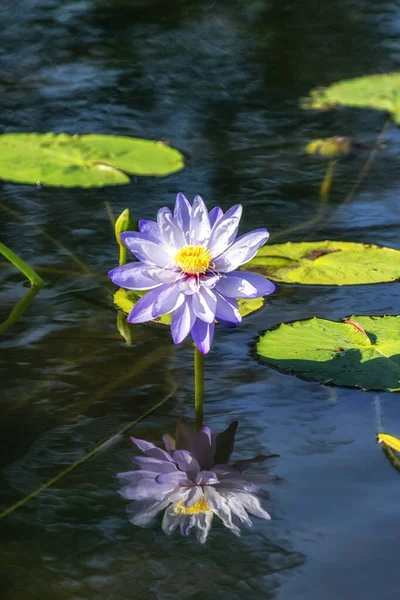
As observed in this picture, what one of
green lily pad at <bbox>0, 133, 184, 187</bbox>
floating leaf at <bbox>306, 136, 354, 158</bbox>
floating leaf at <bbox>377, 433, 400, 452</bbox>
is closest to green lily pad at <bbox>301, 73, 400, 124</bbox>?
floating leaf at <bbox>306, 136, 354, 158</bbox>

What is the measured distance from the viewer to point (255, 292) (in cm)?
164

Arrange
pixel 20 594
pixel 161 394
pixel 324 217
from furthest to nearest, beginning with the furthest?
pixel 324 217 < pixel 161 394 < pixel 20 594

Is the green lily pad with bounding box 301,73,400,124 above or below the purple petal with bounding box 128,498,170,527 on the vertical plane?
above

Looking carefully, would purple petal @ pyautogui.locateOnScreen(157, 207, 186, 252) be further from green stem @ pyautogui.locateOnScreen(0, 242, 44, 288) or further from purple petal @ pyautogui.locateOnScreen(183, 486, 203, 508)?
green stem @ pyautogui.locateOnScreen(0, 242, 44, 288)

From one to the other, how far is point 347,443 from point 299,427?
0.34ft

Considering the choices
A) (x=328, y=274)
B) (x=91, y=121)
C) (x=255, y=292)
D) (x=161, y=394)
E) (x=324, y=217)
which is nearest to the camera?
(x=255, y=292)

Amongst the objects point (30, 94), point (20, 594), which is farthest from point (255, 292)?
point (30, 94)

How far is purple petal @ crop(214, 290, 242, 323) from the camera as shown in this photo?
1650 mm

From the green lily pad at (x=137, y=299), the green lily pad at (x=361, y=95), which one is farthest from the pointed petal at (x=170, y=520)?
the green lily pad at (x=361, y=95)

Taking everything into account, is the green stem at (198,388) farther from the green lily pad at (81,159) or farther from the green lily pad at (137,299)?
the green lily pad at (81,159)

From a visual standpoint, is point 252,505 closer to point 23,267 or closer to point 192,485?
point 192,485

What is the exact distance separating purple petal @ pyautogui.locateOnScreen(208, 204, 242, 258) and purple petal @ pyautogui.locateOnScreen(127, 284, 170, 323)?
4.6 inches

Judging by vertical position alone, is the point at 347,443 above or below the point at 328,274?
below

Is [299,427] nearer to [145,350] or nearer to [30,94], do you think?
[145,350]
